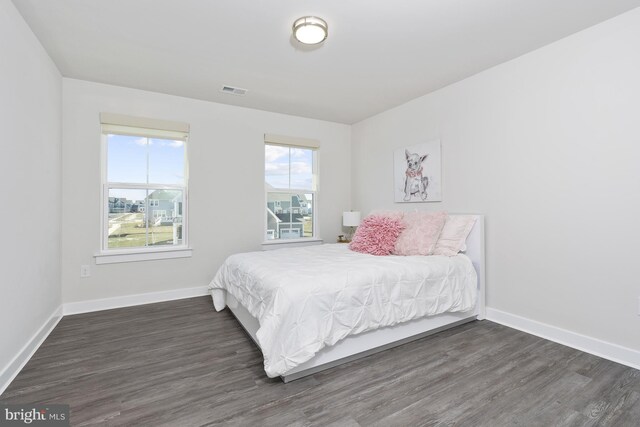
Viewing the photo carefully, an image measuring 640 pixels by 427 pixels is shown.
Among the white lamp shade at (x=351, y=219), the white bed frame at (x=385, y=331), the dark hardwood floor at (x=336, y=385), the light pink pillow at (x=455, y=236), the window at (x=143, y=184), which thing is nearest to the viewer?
the dark hardwood floor at (x=336, y=385)

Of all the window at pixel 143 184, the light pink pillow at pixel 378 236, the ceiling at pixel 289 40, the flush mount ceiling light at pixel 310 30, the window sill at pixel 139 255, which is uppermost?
the ceiling at pixel 289 40

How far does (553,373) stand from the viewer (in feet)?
6.66

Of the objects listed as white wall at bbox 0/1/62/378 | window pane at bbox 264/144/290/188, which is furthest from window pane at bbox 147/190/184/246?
window pane at bbox 264/144/290/188

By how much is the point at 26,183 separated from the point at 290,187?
9.46 feet

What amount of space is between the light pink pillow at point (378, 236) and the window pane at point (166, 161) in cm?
233

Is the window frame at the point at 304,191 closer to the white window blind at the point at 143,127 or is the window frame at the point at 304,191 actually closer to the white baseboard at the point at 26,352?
the white window blind at the point at 143,127

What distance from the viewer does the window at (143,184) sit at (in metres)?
3.44

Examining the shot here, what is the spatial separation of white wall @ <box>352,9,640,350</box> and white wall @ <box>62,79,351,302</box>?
2.00m

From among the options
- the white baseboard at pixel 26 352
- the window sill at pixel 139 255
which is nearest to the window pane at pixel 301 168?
the window sill at pixel 139 255

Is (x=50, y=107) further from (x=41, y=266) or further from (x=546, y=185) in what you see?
(x=546, y=185)

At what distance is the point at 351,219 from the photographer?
4.52m

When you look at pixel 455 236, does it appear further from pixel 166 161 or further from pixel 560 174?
pixel 166 161

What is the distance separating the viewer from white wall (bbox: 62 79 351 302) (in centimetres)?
322

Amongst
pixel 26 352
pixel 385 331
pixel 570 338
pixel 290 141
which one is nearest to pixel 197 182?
pixel 290 141
